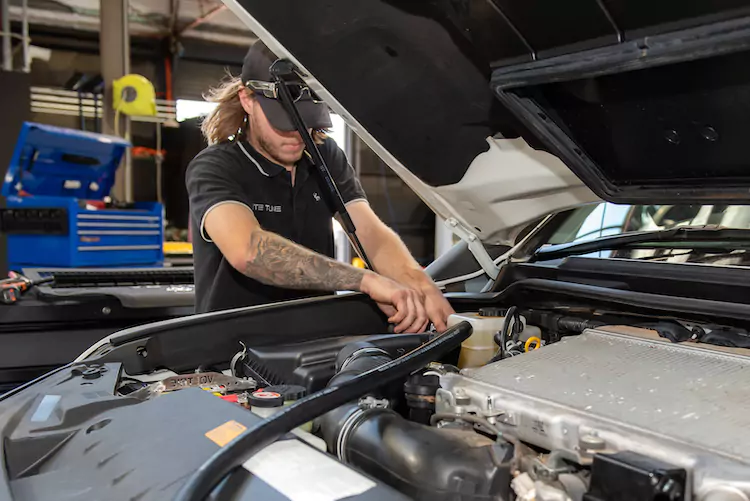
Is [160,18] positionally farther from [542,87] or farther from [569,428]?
[569,428]

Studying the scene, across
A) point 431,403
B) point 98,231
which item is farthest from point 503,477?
point 98,231

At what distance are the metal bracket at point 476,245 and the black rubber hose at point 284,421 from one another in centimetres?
61

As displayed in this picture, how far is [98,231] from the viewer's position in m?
3.66

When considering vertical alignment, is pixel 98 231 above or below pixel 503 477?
above

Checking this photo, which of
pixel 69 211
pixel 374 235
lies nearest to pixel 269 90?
pixel 374 235

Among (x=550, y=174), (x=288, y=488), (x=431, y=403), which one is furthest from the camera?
(x=550, y=174)

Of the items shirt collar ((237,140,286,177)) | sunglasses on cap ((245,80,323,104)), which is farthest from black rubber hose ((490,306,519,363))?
shirt collar ((237,140,286,177))

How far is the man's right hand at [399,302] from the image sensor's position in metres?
1.50

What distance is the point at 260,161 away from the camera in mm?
2092

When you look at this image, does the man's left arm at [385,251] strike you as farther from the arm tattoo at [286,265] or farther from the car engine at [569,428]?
the car engine at [569,428]

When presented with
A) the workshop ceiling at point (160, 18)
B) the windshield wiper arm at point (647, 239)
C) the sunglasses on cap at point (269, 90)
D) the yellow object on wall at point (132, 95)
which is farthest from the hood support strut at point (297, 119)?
the workshop ceiling at point (160, 18)

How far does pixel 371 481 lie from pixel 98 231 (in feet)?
11.0

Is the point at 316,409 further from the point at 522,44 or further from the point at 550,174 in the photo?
the point at 550,174

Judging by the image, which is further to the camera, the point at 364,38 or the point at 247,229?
the point at 247,229
